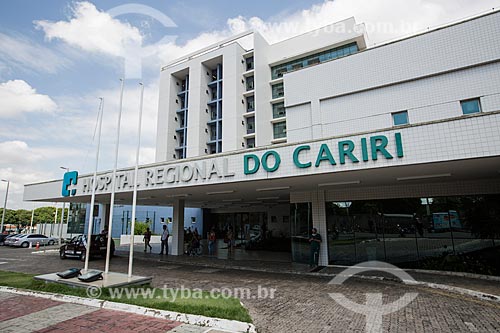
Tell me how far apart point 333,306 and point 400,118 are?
1084 centimetres

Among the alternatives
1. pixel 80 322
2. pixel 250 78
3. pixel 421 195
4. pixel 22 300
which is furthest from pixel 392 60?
pixel 250 78

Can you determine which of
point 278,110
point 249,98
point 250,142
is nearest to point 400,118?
point 278,110

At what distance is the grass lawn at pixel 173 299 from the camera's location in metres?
6.18

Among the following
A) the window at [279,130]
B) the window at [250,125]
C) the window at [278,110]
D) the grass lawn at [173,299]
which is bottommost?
the grass lawn at [173,299]

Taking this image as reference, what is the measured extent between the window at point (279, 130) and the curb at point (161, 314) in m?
31.7

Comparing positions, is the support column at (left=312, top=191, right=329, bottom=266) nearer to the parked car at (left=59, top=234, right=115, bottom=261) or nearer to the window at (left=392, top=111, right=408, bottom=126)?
the window at (left=392, top=111, right=408, bottom=126)

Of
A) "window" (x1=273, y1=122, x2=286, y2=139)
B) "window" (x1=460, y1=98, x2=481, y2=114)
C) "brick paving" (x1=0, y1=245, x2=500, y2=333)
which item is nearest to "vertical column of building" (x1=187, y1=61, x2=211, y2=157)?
"window" (x1=273, y1=122, x2=286, y2=139)

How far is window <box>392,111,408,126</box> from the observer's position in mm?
14352

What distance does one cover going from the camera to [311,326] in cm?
571

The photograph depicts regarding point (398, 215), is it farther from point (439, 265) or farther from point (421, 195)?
point (439, 265)

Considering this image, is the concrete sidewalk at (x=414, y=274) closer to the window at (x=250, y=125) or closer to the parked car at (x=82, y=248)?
the parked car at (x=82, y=248)

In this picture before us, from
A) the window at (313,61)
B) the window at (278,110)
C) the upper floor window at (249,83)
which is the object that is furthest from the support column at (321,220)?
the upper floor window at (249,83)

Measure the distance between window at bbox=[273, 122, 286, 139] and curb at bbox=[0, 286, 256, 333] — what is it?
104 ft

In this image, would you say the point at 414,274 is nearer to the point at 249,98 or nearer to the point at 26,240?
the point at 26,240
